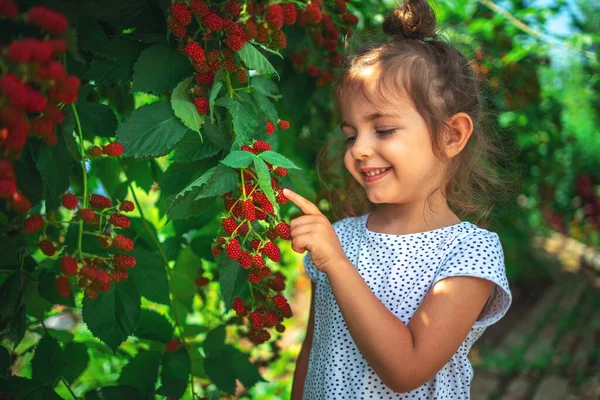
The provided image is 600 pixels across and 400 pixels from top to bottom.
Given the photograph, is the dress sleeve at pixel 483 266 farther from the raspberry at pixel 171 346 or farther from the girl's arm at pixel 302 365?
the raspberry at pixel 171 346

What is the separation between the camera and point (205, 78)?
1.21 metres

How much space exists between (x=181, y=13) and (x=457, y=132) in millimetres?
806

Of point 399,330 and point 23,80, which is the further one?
point 399,330

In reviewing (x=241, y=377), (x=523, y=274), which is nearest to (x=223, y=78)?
(x=241, y=377)

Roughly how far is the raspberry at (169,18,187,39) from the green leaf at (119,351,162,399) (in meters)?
0.90

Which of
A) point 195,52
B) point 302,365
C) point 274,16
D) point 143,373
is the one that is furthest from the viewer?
point 302,365

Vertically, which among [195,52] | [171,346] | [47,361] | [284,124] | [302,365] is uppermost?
[195,52]

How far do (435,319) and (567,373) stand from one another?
273 cm

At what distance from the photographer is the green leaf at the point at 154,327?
1.71 metres

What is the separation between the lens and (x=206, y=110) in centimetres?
121

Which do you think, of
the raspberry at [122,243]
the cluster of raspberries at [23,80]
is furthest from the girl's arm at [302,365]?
the cluster of raspberries at [23,80]

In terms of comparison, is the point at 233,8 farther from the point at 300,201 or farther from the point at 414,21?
the point at 414,21

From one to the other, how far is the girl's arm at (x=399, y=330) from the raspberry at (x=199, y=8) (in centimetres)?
58

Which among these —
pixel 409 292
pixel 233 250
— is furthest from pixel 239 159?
pixel 409 292
